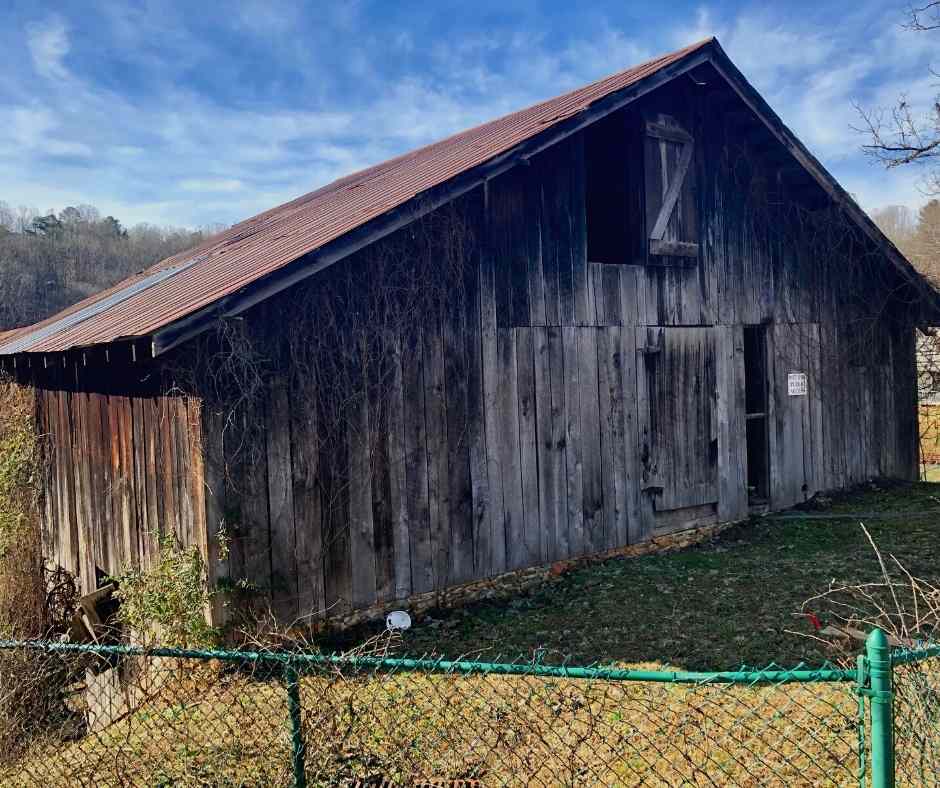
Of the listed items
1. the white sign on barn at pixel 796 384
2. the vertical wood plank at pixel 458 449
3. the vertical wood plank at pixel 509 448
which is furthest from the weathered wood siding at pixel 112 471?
the white sign on barn at pixel 796 384

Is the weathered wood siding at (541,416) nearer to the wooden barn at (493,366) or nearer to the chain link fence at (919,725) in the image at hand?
the wooden barn at (493,366)

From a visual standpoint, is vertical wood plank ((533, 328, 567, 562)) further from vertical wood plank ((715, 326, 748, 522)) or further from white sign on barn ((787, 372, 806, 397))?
white sign on barn ((787, 372, 806, 397))

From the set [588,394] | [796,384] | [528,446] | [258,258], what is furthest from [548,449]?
Answer: [796,384]

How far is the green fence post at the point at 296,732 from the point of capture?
11.6 ft

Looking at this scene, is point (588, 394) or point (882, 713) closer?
point (882, 713)

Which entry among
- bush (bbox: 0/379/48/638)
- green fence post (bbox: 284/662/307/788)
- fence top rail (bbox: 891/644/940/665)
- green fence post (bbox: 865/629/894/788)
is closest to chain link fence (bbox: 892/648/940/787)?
fence top rail (bbox: 891/644/940/665)

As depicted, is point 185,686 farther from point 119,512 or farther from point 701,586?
point 701,586

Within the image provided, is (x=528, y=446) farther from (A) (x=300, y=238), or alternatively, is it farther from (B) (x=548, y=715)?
(B) (x=548, y=715)

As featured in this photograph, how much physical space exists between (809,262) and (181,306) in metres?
8.89

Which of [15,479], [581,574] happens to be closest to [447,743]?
[581,574]

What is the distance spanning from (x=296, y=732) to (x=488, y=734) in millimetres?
1382

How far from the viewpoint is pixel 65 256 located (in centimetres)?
4638

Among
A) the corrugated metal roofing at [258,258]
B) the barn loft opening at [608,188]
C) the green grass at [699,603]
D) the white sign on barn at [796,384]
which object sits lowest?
the green grass at [699,603]

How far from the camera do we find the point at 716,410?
32.2 feet
